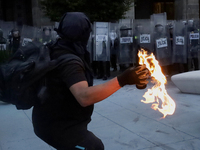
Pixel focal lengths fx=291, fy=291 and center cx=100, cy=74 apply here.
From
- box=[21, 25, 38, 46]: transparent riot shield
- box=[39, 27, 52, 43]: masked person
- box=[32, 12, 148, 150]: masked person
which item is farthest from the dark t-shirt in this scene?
box=[39, 27, 52, 43]: masked person

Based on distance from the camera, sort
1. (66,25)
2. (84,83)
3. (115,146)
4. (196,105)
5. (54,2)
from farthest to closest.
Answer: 1. (54,2)
2. (196,105)
3. (115,146)
4. (66,25)
5. (84,83)

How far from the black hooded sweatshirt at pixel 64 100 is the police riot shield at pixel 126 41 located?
28.4ft

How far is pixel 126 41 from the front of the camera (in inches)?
417

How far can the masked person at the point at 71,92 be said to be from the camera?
180 cm

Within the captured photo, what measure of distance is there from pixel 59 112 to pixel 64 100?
10 centimetres

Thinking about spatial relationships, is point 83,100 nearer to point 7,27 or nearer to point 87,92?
point 87,92

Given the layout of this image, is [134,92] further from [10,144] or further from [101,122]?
[10,144]

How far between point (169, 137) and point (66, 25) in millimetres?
2976

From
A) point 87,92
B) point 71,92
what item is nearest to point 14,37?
point 71,92

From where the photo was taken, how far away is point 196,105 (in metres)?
6.32

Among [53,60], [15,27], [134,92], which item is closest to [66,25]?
[53,60]

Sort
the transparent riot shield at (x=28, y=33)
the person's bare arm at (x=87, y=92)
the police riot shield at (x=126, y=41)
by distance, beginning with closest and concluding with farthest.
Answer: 1. the person's bare arm at (x=87, y=92)
2. the police riot shield at (x=126, y=41)
3. the transparent riot shield at (x=28, y=33)

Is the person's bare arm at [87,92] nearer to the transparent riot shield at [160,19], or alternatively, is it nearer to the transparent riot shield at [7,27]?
the transparent riot shield at [160,19]


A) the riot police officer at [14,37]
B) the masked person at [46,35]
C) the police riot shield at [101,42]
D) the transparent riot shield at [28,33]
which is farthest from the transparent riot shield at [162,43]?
the riot police officer at [14,37]
